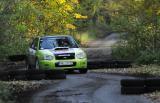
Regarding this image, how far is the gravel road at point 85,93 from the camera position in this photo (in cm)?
1366

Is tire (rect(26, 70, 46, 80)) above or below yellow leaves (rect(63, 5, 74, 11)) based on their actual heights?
below

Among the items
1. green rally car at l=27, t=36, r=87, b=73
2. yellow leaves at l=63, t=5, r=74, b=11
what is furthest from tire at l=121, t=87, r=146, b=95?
yellow leaves at l=63, t=5, r=74, b=11

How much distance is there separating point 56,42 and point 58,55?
1312 mm

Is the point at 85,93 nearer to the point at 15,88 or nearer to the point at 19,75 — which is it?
the point at 15,88

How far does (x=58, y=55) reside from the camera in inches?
886

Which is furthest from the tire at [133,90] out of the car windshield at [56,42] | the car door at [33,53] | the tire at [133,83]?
the car door at [33,53]

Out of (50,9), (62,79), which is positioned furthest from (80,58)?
(50,9)

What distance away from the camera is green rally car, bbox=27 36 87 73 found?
2242cm

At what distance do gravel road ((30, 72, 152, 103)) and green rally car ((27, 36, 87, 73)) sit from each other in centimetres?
304

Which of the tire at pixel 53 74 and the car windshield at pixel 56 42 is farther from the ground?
the car windshield at pixel 56 42

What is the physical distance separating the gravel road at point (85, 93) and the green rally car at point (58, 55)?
3.04 metres

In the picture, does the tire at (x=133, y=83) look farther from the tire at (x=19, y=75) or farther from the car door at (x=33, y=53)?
the car door at (x=33, y=53)

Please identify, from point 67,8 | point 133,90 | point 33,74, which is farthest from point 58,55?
point 67,8

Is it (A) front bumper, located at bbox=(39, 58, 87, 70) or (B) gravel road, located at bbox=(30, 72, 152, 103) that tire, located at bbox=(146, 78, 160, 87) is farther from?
(A) front bumper, located at bbox=(39, 58, 87, 70)
